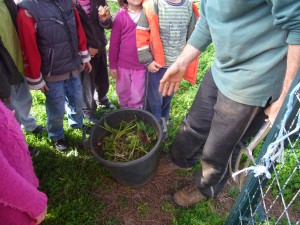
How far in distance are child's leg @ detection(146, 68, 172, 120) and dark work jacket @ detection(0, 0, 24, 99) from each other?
110cm

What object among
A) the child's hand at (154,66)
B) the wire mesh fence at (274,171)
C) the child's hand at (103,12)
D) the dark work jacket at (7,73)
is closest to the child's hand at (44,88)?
the dark work jacket at (7,73)

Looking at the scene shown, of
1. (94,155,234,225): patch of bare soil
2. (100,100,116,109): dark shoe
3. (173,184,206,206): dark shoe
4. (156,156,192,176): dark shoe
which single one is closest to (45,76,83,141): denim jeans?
(100,100,116,109): dark shoe

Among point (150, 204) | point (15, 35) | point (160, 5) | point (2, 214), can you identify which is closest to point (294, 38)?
point (160, 5)

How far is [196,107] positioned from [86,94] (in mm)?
1251

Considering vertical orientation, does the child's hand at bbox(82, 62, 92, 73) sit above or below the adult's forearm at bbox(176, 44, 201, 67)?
below

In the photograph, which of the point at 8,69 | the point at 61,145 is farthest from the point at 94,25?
the point at 61,145

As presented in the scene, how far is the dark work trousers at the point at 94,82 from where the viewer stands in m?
2.68

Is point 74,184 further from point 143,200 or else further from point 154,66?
point 154,66

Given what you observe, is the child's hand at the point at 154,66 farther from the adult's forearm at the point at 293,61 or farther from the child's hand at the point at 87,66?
the adult's forearm at the point at 293,61

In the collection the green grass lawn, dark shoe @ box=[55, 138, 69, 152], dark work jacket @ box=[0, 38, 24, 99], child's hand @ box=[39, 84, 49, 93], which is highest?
dark work jacket @ box=[0, 38, 24, 99]

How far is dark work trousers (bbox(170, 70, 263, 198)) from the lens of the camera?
164 cm

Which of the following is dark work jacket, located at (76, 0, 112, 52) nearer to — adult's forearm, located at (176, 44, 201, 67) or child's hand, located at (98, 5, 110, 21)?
child's hand, located at (98, 5, 110, 21)

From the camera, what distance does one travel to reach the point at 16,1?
1.98m

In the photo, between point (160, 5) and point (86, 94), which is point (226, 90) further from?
point (86, 94)
